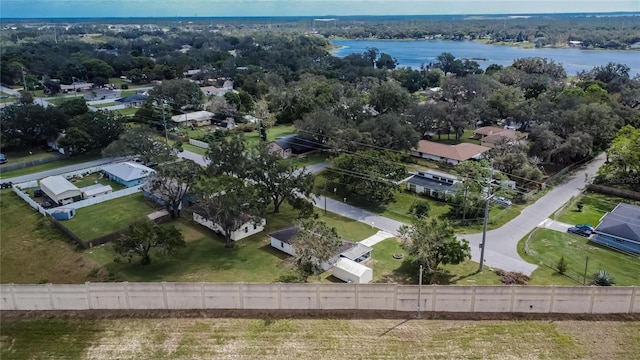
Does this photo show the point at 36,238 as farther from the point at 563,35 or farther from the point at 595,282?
the point at 563,35

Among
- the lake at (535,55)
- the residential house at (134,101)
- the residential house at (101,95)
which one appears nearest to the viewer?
the residential house at (134,101)

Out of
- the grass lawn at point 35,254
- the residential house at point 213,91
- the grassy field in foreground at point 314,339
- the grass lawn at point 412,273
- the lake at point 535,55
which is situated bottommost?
the grass lawn at point 35,254

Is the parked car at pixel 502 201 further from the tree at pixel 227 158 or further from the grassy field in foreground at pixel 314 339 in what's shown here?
the tree at pixel 227 158

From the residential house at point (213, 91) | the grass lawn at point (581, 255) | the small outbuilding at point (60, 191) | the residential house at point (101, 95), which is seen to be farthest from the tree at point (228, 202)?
the residential house at point (101, 95)

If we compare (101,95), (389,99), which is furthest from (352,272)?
(101,95)

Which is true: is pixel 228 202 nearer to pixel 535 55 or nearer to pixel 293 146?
pixel 293 146

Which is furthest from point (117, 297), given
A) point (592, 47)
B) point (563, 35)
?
point (563, 35)
